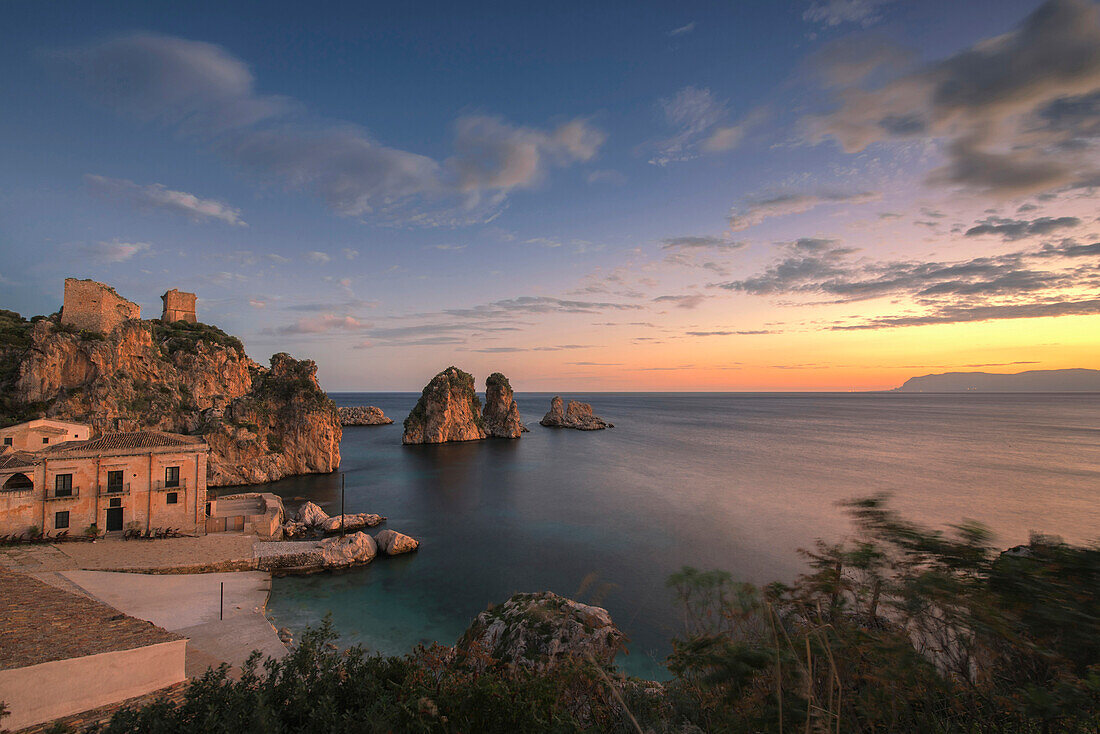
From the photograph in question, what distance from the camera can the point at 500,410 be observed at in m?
97.5

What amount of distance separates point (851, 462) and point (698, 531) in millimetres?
39323

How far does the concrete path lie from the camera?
15.4m

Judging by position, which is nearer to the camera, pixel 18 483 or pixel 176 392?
pixel 18 483

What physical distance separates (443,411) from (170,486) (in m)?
58.9

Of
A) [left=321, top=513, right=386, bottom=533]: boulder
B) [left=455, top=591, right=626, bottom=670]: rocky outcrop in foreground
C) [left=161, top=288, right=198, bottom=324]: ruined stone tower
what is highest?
[left=161, top=288, right=198, bottom=324]: ruined stone tower

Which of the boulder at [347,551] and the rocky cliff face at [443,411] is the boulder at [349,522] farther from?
the rocky cliff face at [443,411]

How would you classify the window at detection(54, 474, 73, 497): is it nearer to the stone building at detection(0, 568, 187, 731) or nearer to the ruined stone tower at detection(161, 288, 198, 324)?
the stone building at detection(0, 568, 187, 731)

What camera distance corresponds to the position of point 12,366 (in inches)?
1662

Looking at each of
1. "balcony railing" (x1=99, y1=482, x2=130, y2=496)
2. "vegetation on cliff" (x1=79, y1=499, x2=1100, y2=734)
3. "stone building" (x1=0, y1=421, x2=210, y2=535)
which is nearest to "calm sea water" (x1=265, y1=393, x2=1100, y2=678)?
"vegetation on cliff" (x1=79, y1=499, x2=1100, y2=734)

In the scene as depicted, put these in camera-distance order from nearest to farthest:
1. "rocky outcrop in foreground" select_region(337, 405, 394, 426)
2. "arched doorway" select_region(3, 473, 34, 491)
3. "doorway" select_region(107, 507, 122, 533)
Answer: "arched doorway" select_region(3, 473, 34, 491) → "doorway" select_region(107, 507, 122, 533) → "rocky outcrop in foreground" select_region(337, 405, 394, 426)

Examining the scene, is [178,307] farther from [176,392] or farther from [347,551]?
[347,551]


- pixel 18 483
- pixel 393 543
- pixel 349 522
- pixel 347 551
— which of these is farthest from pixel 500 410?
pixel 18 483

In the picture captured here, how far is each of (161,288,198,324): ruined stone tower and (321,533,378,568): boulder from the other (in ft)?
213

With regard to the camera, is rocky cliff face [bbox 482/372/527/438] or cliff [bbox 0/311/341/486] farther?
rocky cliff face [bbox 482/372/527/438]
